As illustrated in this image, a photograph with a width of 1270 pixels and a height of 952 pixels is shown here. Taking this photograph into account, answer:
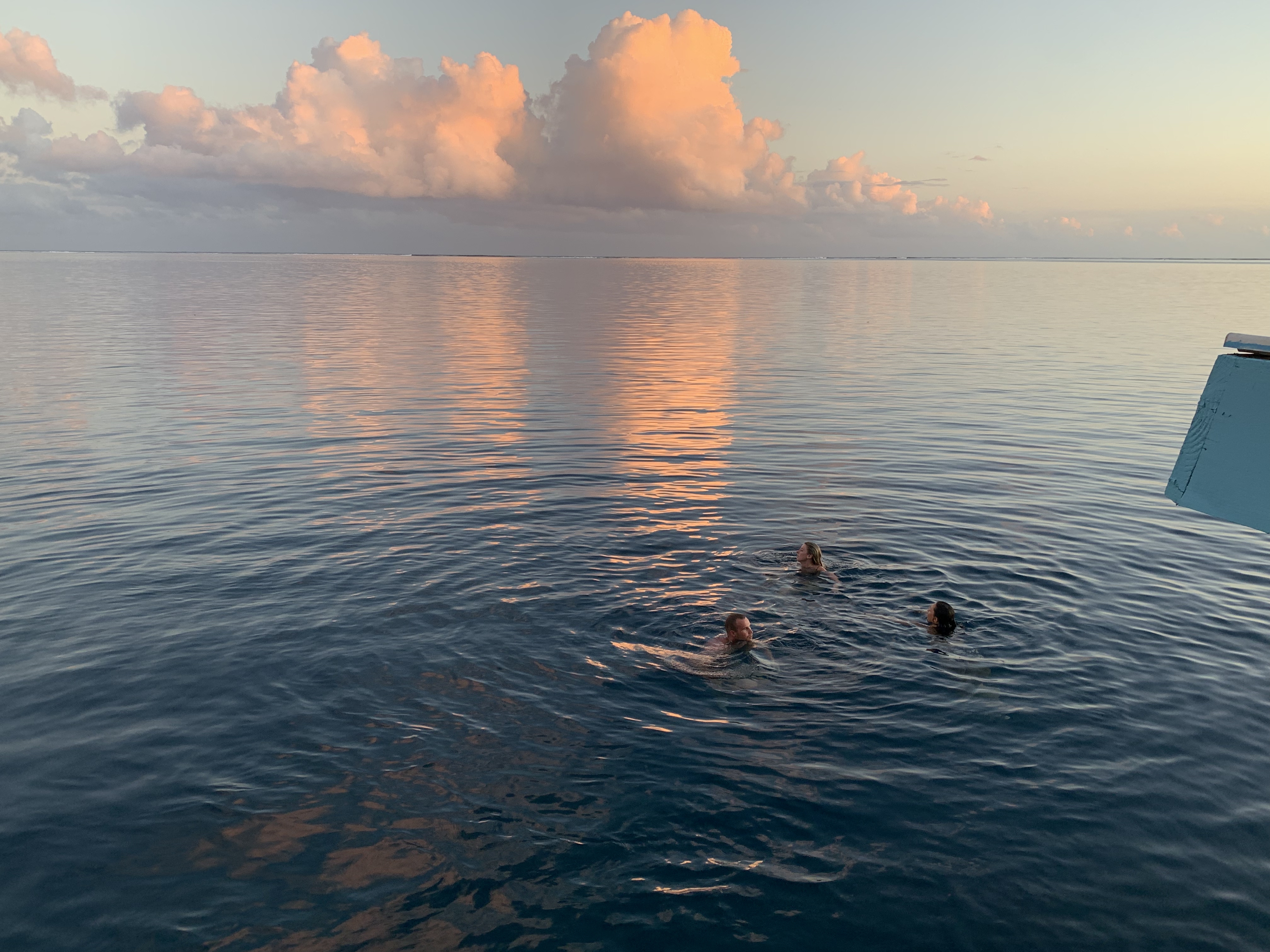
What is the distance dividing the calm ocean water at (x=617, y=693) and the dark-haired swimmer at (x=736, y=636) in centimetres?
49

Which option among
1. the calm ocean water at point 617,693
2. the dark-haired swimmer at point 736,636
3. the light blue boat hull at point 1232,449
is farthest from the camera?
the dark-haired swimmer at point 736,636

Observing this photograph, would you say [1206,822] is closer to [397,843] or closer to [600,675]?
[600,675]

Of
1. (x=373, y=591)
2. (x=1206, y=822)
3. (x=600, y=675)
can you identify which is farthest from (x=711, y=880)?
(x=373, y=591)

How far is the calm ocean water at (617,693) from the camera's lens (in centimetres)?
891

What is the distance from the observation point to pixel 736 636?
14234 millimetres

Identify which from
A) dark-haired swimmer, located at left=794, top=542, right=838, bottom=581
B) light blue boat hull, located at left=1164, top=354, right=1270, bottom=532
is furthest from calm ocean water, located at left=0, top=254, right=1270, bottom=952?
light blue boat hull, located at left=1164, top=354, right=1270, bottom=532

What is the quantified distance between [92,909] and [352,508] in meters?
14.5

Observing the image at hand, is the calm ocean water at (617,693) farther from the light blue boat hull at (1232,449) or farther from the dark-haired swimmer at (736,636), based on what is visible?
the light blue boat hull at (1232,449)

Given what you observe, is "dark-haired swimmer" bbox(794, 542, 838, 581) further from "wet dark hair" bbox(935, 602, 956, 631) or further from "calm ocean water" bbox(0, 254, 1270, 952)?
"wet dark hair" bbox(935, 602, 956, 631)

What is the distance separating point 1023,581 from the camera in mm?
17641

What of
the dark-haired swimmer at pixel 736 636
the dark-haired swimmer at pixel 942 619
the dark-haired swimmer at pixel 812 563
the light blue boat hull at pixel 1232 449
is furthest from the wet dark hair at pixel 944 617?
the light blue boat hull at pixel 1232 449

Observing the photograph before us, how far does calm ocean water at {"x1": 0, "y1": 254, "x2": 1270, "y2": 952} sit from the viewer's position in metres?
8.91

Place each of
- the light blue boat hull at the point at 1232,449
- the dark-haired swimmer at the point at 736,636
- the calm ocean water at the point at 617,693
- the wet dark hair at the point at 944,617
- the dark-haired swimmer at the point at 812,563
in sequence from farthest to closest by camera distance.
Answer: the dark-haired swimmer at the point at 812,563, the wet dark hair at the point at 944,617, the dark-haired swimmer at the point at 736,636, the calm ocean water at the point at 617,693, the light blue boat hull at the point at 1232,449

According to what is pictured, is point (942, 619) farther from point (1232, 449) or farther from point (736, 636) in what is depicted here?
point (1232, 449)
